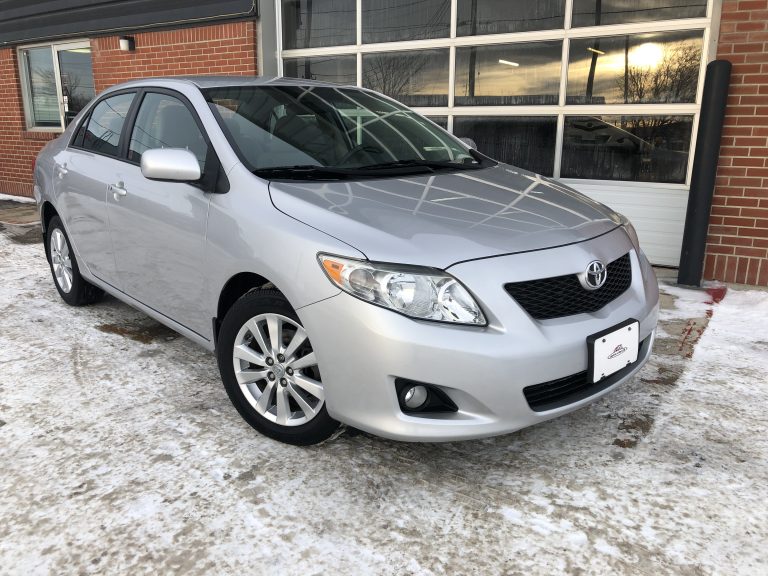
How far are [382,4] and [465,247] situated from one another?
5069mm

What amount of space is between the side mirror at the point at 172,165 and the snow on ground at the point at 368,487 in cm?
111

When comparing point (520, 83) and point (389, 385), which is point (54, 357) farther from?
point (520, 83)

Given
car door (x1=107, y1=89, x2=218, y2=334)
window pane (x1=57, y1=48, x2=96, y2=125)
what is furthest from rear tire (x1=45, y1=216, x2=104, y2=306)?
window pane (x1=57, y1=48, x2=96, y2=125)

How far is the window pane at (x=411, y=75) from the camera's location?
20.5 feet

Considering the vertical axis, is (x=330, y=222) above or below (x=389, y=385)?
above

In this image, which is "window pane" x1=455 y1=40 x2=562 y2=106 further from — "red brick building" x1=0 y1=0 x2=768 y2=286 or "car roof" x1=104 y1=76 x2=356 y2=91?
"car roof" x1=104 y1=76 x2=356 y2=91

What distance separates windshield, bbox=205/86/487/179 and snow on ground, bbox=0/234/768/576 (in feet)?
4.01

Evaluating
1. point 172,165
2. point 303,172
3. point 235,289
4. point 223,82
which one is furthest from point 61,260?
point 303,172

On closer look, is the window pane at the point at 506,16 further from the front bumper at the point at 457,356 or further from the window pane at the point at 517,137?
the front bumper at the point at 457,356

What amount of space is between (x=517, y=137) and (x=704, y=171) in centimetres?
174

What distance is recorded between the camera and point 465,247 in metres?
2.22

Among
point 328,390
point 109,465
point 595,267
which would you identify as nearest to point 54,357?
point 109,465

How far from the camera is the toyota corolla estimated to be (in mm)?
2129

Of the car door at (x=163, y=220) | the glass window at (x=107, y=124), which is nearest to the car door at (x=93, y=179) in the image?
the glass window at (x=107, y=124)
